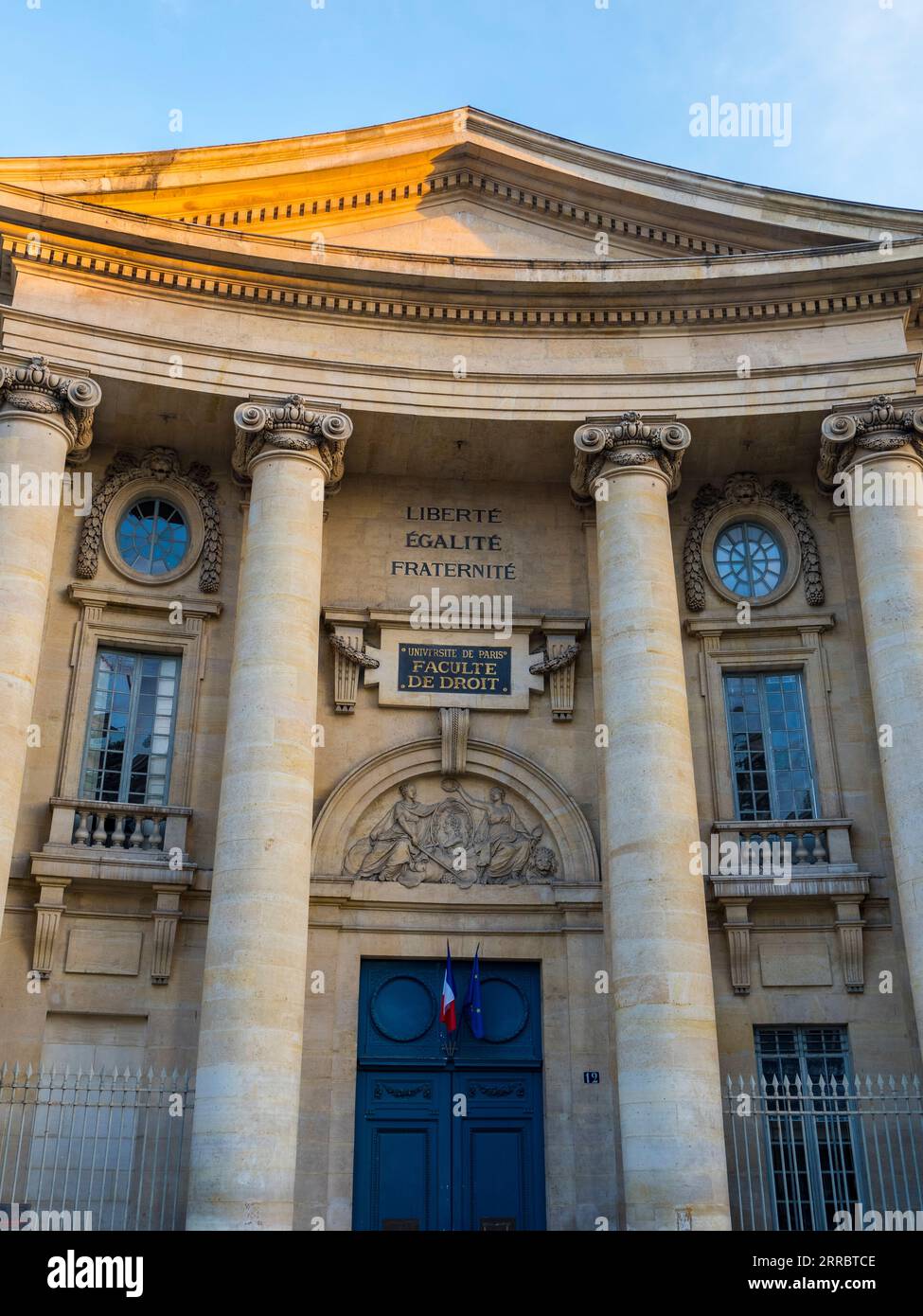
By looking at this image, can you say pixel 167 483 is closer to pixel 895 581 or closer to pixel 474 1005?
pixel 474 1005

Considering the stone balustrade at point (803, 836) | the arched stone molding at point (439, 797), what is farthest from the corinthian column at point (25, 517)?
the stone balustrade at point (803, 836)

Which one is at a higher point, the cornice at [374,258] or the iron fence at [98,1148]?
the cornice at [374,258]

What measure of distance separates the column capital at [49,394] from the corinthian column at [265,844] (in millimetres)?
2029

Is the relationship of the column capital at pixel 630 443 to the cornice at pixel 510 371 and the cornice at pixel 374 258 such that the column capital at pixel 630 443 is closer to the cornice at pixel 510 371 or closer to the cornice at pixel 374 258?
the cornice at pixel 510 371

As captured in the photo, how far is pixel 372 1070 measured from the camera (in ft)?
53.0

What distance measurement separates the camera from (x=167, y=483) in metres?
18.4

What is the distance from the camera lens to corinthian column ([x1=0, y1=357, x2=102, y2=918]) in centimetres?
1462

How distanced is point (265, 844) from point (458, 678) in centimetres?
466

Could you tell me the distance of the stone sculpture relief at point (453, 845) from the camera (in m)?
17.2

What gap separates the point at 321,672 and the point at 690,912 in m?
6.47
